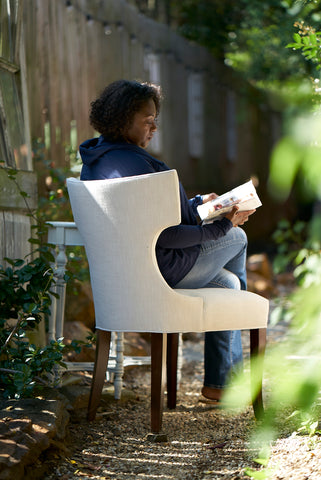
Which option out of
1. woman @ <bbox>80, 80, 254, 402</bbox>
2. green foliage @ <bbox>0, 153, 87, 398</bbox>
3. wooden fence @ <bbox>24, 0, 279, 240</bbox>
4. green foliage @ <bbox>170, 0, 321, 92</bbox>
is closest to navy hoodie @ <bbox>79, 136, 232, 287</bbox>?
woman @ <bbox>80, 80, 254, 402</bbox>

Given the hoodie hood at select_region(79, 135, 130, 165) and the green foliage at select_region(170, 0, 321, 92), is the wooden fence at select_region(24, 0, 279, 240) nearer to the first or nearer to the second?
the green foliage at select_region(170, 0, 321, 92)

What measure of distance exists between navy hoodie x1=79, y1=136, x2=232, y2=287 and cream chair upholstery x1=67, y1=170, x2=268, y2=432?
0.35ft

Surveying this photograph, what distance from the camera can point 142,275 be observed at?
2434 millimetres

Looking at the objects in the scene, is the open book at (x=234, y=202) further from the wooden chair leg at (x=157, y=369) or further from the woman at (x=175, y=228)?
the wooden chair leg at (x=157, y=369)

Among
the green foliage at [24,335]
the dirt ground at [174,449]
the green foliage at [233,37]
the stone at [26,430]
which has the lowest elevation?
the dirt ground at [174,449]

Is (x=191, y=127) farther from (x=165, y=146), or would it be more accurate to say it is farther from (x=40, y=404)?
(x=40, y=404)

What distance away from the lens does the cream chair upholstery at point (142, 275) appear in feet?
7.72

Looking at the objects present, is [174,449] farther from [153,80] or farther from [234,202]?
[153,80]

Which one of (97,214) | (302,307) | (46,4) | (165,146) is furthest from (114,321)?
(165,146)

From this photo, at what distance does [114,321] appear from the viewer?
99.4 inches

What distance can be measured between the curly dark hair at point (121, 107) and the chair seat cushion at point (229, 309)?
2.38ft

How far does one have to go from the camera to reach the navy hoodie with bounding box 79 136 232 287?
98.4 inches

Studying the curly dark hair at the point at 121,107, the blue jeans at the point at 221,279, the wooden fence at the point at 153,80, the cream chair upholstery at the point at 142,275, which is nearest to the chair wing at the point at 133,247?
the cream chair upholstery at the point at 142,275

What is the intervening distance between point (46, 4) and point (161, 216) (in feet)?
8.94
